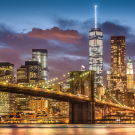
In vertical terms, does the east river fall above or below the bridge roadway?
below

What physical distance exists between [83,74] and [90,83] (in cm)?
503

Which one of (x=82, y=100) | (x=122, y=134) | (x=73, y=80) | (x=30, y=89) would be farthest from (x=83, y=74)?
(x=122, y=134)

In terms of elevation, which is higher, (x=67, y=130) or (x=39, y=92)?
(x=39, y=92)

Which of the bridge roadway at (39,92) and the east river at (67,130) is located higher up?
A: the bridge roadway at (39,92)

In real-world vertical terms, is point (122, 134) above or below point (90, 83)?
below

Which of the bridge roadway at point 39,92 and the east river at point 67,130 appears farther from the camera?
the bridge roadway at point 39,92

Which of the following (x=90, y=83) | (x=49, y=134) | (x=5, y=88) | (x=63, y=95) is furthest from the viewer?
(x=90, y=83)

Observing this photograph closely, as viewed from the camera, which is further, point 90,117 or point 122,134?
point 90,117

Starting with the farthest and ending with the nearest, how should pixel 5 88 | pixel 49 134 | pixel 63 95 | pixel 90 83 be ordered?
1. pixel 90 83
2. pixel 63 95
3. pixel 5 88
4. pixel 49 134

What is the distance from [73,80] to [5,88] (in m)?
25.7

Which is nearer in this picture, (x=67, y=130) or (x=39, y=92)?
(x=67, y=130)

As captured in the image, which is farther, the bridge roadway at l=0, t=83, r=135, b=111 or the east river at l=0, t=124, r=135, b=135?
the bridge roadway at l=0, t=83, r=135, b=111

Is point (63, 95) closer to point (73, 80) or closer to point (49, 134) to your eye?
point (73, 80)

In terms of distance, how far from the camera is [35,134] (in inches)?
2317
